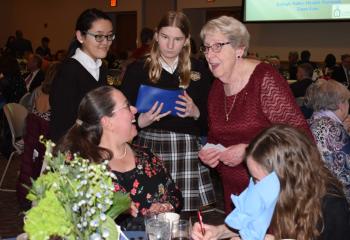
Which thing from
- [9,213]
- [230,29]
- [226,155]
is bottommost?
[9,213]

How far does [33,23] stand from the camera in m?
17.6

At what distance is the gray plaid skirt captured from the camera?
9.88 feet

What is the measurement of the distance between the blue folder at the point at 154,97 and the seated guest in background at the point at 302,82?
164 inches

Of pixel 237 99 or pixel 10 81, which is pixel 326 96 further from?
pixel 10 81

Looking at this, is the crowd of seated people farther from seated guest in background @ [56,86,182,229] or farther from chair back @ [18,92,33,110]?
chair back @ [18,92,33,110]

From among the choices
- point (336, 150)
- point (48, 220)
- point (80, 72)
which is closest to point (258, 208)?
→ point (48, 220)

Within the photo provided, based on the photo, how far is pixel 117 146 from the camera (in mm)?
2404

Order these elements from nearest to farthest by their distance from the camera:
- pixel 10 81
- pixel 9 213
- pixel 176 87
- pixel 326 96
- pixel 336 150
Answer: pixel 176 87 < pixel 336 150 < pixel 326 96 < pixel 9 213 < pixel 10 81

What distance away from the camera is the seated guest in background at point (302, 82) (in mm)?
6711

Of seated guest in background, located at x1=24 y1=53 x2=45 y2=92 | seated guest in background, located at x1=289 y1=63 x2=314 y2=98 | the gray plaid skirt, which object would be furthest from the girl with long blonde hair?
seated guest in background, located at x1=24 y1=53 x2=45 y2=92

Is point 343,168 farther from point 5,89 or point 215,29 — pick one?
point 5,89

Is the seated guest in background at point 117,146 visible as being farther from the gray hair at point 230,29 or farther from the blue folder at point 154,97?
the gray hair at point 230,29

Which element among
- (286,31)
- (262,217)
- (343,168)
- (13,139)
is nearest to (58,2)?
(286,31)

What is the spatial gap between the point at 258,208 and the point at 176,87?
5.12ft
